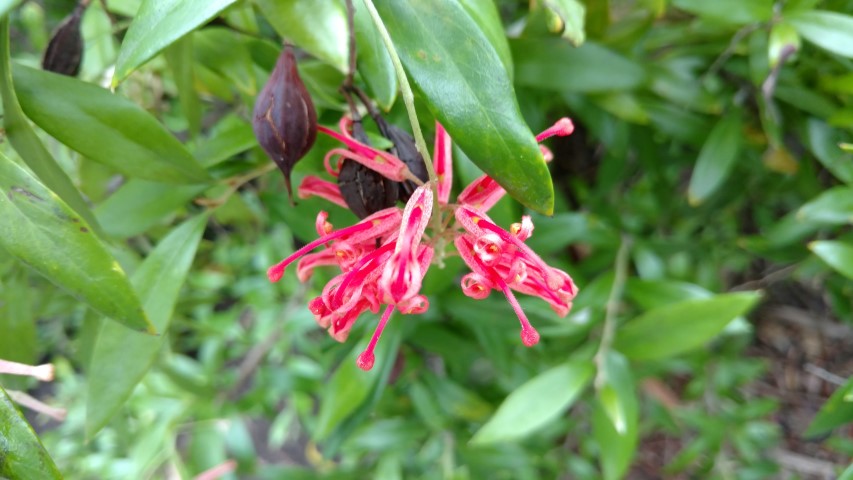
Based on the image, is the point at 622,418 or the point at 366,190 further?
the point at 622,418

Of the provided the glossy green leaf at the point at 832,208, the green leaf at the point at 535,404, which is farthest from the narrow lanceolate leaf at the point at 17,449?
the glossy green leaf at the point at 832,208

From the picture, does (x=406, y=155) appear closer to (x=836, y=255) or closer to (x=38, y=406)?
(x=38, y=406)

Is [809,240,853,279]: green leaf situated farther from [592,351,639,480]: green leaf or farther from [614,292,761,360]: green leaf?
[592,351,639,480]: green leaf

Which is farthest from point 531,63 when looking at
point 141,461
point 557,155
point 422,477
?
point 141,461

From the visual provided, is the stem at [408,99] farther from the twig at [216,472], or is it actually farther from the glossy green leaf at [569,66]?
the twig at [216,472]

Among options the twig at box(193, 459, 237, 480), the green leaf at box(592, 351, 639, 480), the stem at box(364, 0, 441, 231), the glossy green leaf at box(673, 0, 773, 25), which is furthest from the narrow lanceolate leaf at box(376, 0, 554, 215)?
the twig at box(193, 459, 237, 480)

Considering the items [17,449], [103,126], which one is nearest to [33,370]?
[17,449]

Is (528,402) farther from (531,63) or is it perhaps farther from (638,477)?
(638,477)
